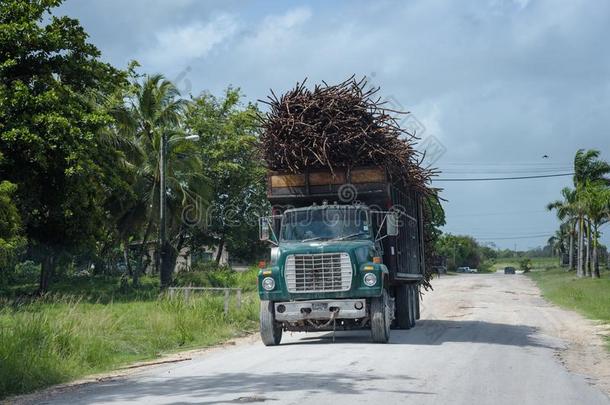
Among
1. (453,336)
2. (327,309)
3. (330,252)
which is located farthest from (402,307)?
(330,252)

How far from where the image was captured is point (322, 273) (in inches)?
561

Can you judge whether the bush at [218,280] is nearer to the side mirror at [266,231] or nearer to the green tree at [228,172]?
the green tree at [228,172]

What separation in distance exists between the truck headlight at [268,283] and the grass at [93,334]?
2.54 meters

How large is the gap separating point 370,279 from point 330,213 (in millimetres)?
1709

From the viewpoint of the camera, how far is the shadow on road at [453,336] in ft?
50.8

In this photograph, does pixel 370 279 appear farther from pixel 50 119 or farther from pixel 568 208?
pixel 568 208

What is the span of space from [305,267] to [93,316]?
501 cm

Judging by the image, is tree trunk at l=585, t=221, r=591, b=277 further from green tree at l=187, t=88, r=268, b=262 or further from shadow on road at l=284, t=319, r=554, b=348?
shadow on road at l=284, t=319, r=554, b=348

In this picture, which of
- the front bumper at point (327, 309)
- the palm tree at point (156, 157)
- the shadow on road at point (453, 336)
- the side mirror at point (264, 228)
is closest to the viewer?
the front bumper at point (327, 309)

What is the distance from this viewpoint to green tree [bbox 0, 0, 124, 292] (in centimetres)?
2275

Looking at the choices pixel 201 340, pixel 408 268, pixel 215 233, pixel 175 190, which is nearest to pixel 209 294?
pixel 201 340

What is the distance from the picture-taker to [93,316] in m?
16.0

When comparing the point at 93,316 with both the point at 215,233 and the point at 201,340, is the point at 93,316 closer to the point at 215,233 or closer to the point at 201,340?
the point at 201,340

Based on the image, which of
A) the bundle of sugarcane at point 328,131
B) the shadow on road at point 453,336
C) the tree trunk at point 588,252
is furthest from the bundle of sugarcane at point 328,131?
the tree trunk at point 588,252
